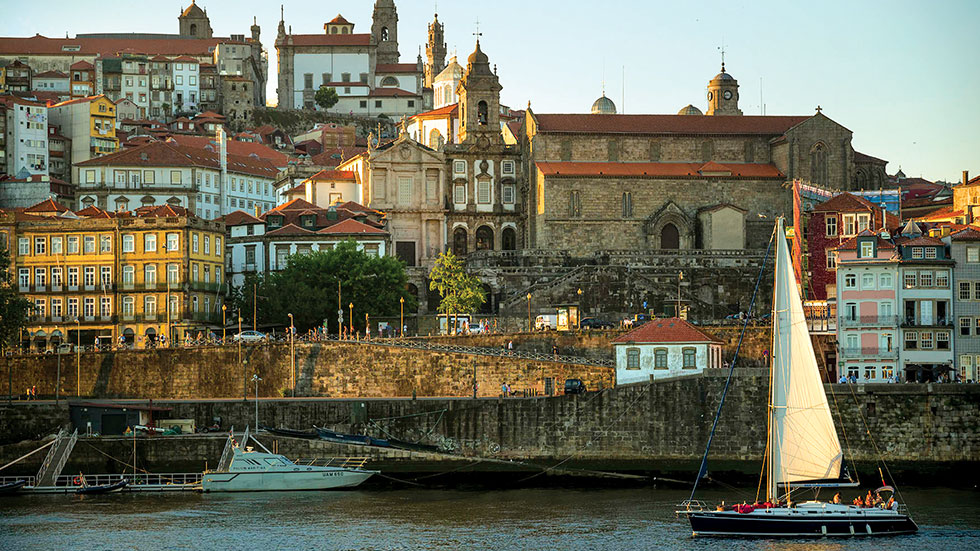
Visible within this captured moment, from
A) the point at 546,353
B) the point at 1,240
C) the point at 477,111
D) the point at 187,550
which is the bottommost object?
the point at 187,550

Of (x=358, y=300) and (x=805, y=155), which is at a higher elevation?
(x=805, y=155)

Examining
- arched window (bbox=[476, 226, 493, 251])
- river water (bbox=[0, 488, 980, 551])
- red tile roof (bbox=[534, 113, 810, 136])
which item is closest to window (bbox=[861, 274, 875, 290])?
river water (bbox=[0, 488, 980, 551])

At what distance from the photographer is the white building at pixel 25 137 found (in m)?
148

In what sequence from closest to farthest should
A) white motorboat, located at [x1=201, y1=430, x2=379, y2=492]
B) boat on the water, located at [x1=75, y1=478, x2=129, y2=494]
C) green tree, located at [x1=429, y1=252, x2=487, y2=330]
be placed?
1. boat on the water, located at [x1=75, y1=478, x2=129, y2=494]
2. white motorboat, located at [x1=201, y1=430, x2=379, y2=492]
3. green tree, located at [x1=429, y1=252, x2=487, y2=330]

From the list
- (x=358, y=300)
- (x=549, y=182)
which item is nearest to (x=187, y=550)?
(x=358, y=300)

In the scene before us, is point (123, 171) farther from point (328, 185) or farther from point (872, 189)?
point (872, 189)

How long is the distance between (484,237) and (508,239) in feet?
5.79

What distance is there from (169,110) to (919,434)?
124m

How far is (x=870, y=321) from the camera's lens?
80.2 m

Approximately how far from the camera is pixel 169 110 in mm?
180500

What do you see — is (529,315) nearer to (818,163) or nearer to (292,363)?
(292,363)

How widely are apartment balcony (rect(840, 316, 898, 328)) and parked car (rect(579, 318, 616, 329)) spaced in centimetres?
1426

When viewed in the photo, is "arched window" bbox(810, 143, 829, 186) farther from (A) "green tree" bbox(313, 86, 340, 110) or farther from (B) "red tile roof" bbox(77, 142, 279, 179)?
(A) "green tree" bbox(313, 86, 340, 110)

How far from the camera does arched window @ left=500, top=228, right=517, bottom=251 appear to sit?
119938mm
